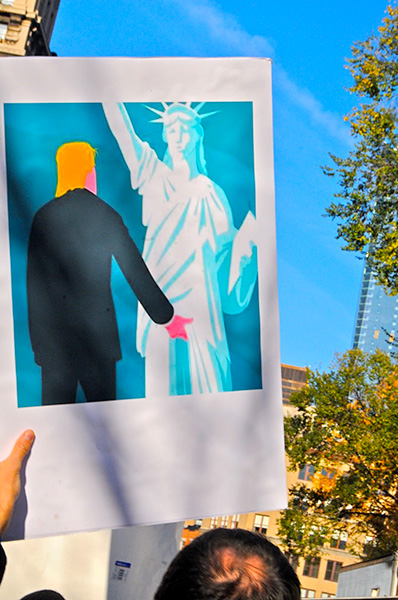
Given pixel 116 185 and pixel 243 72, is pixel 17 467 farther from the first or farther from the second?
pixel 243 72

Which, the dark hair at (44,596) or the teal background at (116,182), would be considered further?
the dark hair at (44,596)

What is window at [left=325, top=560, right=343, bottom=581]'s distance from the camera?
271 feet

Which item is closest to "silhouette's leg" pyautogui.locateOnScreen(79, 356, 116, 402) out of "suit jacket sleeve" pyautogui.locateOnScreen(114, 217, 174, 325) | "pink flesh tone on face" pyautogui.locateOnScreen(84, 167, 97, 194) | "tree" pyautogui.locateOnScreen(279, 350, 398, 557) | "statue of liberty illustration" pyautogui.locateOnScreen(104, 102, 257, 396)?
"statue of liberty illustration" pyautogui.locateOnScreen(104, 102, 257, 396)

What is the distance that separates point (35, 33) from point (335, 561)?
2490 inches

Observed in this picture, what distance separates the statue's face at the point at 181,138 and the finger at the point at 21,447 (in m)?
1.03

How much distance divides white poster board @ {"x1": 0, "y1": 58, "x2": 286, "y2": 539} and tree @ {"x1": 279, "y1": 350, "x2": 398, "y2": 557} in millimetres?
23286

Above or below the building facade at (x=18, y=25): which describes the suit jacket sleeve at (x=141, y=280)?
below

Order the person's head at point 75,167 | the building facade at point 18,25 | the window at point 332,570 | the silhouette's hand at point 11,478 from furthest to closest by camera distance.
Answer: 1. the window at point 332,570
2. the building facade at point 18,25
3. the person's head at point 75,167
4. the silhouette's hand at point 11,478

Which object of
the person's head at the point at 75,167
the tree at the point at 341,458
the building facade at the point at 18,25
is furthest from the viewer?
the building facade at the point at 18,25

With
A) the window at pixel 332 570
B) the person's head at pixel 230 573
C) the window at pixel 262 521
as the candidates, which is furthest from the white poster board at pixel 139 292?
the window at pixel 332 570

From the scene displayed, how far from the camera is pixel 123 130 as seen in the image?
2.57 m

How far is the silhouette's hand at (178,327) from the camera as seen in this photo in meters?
2.52

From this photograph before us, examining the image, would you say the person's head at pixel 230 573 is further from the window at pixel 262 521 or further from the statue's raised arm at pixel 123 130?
the window at pixel 262 521

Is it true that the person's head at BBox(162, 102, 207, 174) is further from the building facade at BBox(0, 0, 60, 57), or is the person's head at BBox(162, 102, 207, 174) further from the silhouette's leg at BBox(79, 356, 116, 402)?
the building facade at BBox(0, 0, 60, 57)
